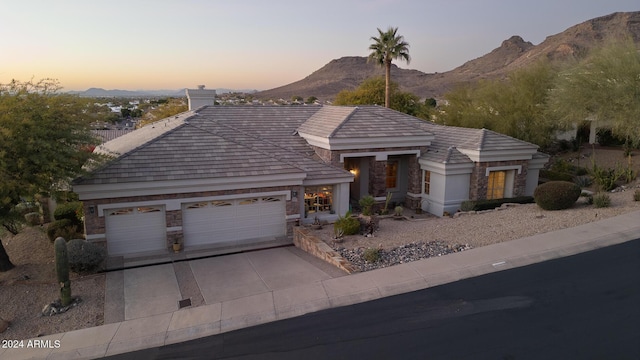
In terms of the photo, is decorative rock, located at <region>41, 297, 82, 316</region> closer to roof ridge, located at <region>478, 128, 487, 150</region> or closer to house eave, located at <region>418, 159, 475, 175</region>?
house eave, located at <region>418, 159, 475, 175</region>

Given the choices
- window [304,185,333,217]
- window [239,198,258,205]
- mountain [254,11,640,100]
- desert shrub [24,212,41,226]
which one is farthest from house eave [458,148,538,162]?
mountain [254,11,640,100]

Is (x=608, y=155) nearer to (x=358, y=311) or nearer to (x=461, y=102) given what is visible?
(x=461, y=102)

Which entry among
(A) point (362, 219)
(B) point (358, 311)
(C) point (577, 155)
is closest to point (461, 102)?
(C) point (577, 155)

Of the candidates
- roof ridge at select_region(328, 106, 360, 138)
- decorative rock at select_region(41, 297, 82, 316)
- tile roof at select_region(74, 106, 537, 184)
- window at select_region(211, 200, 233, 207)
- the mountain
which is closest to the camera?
decorative rock at select_region(41, 297, 82, 316)

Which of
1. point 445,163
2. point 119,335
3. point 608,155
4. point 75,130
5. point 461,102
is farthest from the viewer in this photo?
point 461,102

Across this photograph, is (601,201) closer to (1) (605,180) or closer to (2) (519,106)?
(1) (605,180)

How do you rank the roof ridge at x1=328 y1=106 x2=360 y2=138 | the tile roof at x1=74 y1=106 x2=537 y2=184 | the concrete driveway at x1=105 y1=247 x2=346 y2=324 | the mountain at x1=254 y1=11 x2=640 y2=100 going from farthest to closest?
the mountain at x1=254 y1=11 x2=640 y2=100 → the roof ridge at x1=328 y1=106 x2=360 y2=138 → the tile roof at x1=74 y1=106 x2=537 y2=184 → the concrete driveway at x1=105 y1=247 x2=346 y2=324
